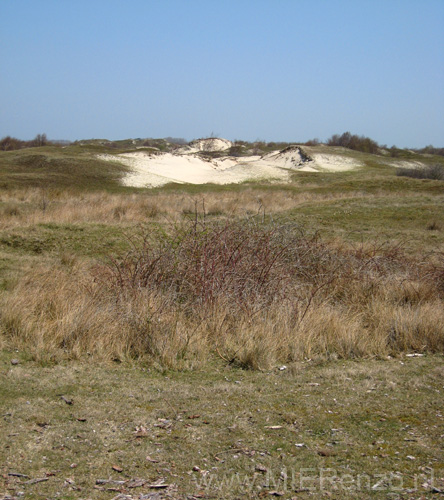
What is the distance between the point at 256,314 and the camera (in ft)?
20.3

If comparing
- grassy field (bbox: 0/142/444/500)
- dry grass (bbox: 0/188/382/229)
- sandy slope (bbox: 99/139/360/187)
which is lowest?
grassy field (bbox: 0/142/444/500)

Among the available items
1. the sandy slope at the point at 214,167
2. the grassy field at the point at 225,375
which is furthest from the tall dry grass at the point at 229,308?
the sandy slope at the point at 214,167

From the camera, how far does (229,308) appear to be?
639 cm

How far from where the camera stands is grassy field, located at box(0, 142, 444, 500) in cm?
302

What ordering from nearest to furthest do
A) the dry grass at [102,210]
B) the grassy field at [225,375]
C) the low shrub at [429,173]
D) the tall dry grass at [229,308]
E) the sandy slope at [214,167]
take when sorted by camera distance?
the grassy field at [225,375]
the tall dry grass at [229,308]
the dry grass at [102,210]
the sandy slope at [214,167]
the low shrub at [429,173]

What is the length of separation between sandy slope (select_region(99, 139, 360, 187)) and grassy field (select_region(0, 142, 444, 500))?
90.3 ft

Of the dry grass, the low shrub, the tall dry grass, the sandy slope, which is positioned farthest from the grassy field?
the low shrub

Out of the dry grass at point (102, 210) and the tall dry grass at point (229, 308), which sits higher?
the dry grass at point (102, 210)

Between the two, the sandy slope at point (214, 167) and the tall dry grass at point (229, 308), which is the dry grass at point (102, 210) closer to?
the tall dry grass at point (229, 308)

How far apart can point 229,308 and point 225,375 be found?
1514mm

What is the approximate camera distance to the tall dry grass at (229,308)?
5445 mm

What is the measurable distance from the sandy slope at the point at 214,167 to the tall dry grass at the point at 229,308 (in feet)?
89.1

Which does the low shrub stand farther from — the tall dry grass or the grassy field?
the tall dry grass

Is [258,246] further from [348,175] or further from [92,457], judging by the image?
[348,175]
